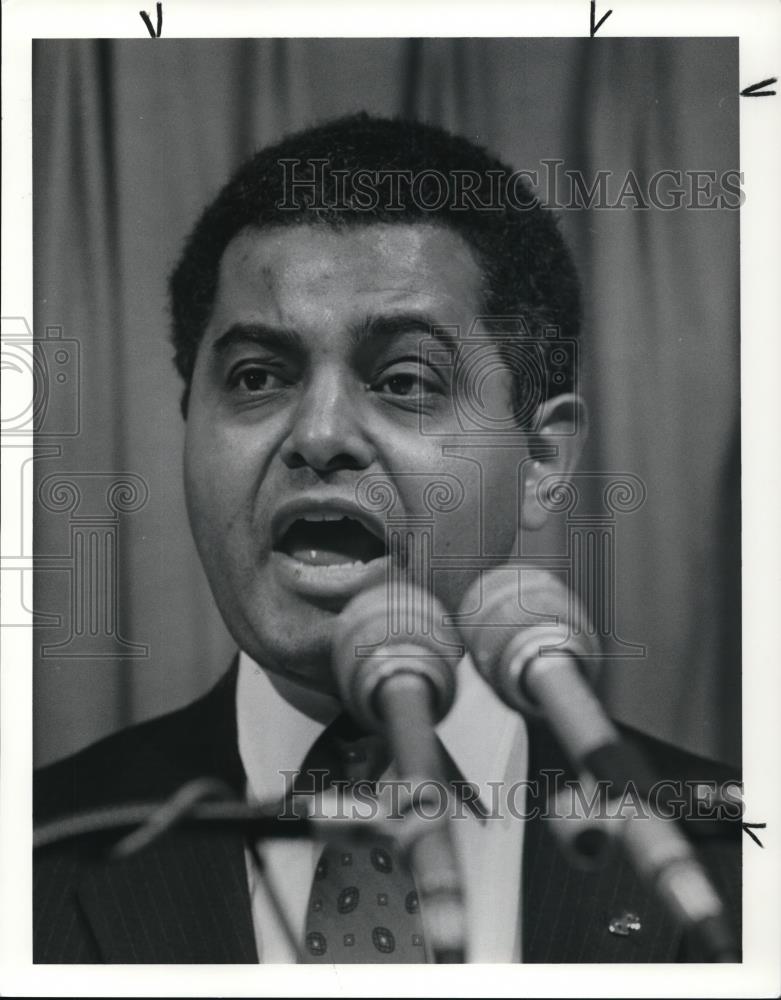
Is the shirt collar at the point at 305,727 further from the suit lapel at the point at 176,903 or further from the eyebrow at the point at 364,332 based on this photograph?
the eyebrow at the point at 364,332

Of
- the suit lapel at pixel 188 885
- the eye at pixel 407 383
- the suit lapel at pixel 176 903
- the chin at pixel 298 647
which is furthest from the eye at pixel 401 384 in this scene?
the suit lapel at pixel 176 903

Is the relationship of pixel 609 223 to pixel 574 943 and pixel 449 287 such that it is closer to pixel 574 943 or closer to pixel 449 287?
pixel 449 287

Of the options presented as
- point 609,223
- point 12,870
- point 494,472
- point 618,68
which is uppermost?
point 618,68

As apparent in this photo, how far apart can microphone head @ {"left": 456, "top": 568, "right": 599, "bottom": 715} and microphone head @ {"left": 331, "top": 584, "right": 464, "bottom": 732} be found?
0.19 feet

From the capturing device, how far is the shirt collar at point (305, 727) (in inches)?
81.0

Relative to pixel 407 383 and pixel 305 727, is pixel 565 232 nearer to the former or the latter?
pixel 407 383

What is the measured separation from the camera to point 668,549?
82.4 inches

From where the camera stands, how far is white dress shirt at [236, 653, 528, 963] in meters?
2.06

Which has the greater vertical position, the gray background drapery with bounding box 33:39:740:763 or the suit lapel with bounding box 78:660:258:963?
the gray background drapery with bounding box 33:39:740:763

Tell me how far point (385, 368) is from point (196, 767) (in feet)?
3.12

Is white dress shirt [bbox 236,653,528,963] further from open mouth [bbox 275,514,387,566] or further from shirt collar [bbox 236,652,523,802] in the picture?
open mouth [bbox 275,514,387,566]

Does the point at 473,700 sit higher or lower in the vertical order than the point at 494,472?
lower

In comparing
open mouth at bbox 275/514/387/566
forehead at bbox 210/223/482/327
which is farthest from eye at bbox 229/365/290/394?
open mouth at bbox 275/514/387/566

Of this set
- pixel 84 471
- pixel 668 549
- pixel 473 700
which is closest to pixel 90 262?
pixel 84 471
